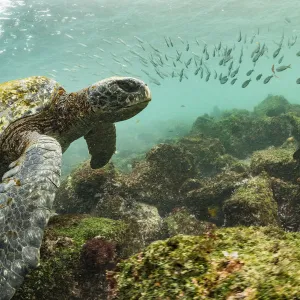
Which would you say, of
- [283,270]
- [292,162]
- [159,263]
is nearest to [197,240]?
[159,263]

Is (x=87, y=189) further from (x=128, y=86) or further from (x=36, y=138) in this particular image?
(x=128, y=86)

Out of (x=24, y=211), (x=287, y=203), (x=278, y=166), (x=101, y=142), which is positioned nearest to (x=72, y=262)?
(x=24, y=211)

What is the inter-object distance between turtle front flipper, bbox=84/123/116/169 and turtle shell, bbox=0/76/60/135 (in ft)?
3.19

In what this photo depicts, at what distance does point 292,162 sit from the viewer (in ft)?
17.0

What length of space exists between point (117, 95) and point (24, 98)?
1386 mm

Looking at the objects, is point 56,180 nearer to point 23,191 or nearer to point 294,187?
point 23,191

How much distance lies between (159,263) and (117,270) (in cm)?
36

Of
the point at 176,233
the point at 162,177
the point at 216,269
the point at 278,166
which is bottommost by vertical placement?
the point at 176,233

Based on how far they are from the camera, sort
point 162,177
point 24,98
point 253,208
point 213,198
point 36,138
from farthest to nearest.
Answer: point 162,177 → point 213,198 → point 24,98 → point 253,208 → point 36,138

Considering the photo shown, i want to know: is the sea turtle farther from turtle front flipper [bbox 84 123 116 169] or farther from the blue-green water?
the blue-green water

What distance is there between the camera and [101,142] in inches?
199

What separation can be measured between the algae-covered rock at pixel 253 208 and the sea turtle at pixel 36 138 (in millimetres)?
2105

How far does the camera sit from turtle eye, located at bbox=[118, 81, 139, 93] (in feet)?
12.5

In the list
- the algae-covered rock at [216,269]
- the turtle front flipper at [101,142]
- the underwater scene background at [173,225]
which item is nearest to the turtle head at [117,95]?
the turtle front flipper at [101,142]
